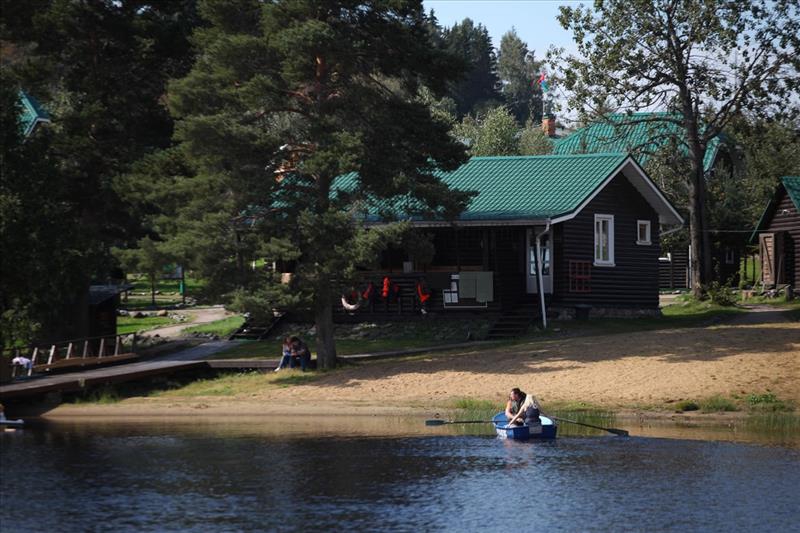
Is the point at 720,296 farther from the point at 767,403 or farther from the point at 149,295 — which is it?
the point at 149,295

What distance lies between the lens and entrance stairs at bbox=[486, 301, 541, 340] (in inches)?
1857

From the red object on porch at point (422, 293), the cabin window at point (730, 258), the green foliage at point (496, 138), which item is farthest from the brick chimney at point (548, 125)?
the red object on porch at point (422, 293)

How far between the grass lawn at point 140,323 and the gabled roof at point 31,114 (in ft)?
40.0

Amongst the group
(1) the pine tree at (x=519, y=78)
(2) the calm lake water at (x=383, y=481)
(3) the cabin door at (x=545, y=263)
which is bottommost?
(2) the calm lake water at (x=383, y=481)

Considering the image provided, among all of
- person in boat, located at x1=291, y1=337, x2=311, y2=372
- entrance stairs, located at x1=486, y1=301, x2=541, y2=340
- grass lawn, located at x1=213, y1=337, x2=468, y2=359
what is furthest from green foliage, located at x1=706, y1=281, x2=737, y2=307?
person in boat, located at x1=291, y1=337, x2=311, y2=372

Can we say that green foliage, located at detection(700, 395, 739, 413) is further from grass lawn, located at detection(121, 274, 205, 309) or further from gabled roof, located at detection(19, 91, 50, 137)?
grass lawn, located at detection(121, 274, 205, 309)

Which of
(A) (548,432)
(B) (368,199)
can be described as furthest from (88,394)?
(A) (548,432)

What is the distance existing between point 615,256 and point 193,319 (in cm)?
2252

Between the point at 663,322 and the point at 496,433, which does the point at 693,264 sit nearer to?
the point at 663,322

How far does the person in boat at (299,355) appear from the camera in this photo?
4244 centimetres

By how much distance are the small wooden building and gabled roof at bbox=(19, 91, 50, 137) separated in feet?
115

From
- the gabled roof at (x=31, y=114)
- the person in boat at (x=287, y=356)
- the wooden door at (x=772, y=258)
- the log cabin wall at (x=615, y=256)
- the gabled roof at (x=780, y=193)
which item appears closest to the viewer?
the person in boat at (x=287, y=356)

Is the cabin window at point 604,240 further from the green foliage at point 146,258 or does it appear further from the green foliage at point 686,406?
the green foliage at point 146,258

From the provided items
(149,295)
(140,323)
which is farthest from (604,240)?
(149,295)
